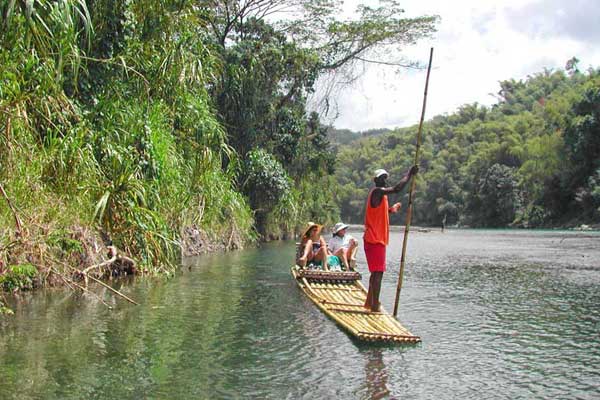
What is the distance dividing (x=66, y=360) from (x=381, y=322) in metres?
3.63

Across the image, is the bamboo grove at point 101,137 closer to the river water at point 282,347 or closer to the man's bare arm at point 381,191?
the river water at point 282,347

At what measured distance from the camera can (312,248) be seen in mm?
12414

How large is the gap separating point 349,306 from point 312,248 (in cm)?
355

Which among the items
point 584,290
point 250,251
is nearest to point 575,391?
point 584,290

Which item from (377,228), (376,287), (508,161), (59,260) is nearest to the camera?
(377,228)

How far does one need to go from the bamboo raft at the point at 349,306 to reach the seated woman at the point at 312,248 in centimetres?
27

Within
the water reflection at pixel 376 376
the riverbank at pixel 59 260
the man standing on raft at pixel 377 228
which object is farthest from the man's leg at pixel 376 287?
the riverbank at pixel 59 260

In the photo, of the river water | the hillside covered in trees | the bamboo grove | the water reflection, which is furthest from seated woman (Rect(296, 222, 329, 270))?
the hillside covered in trees

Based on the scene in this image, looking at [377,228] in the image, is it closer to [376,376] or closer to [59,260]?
[376,376]

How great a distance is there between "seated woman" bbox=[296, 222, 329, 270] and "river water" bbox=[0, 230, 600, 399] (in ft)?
2.35

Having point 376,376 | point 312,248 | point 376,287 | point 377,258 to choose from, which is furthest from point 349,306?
point 312,248

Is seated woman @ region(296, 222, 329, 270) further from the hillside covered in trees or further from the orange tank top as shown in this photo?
the hillside covered in trees

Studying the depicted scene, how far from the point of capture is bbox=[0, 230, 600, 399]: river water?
5.70 meters

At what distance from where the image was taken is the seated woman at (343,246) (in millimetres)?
12250
